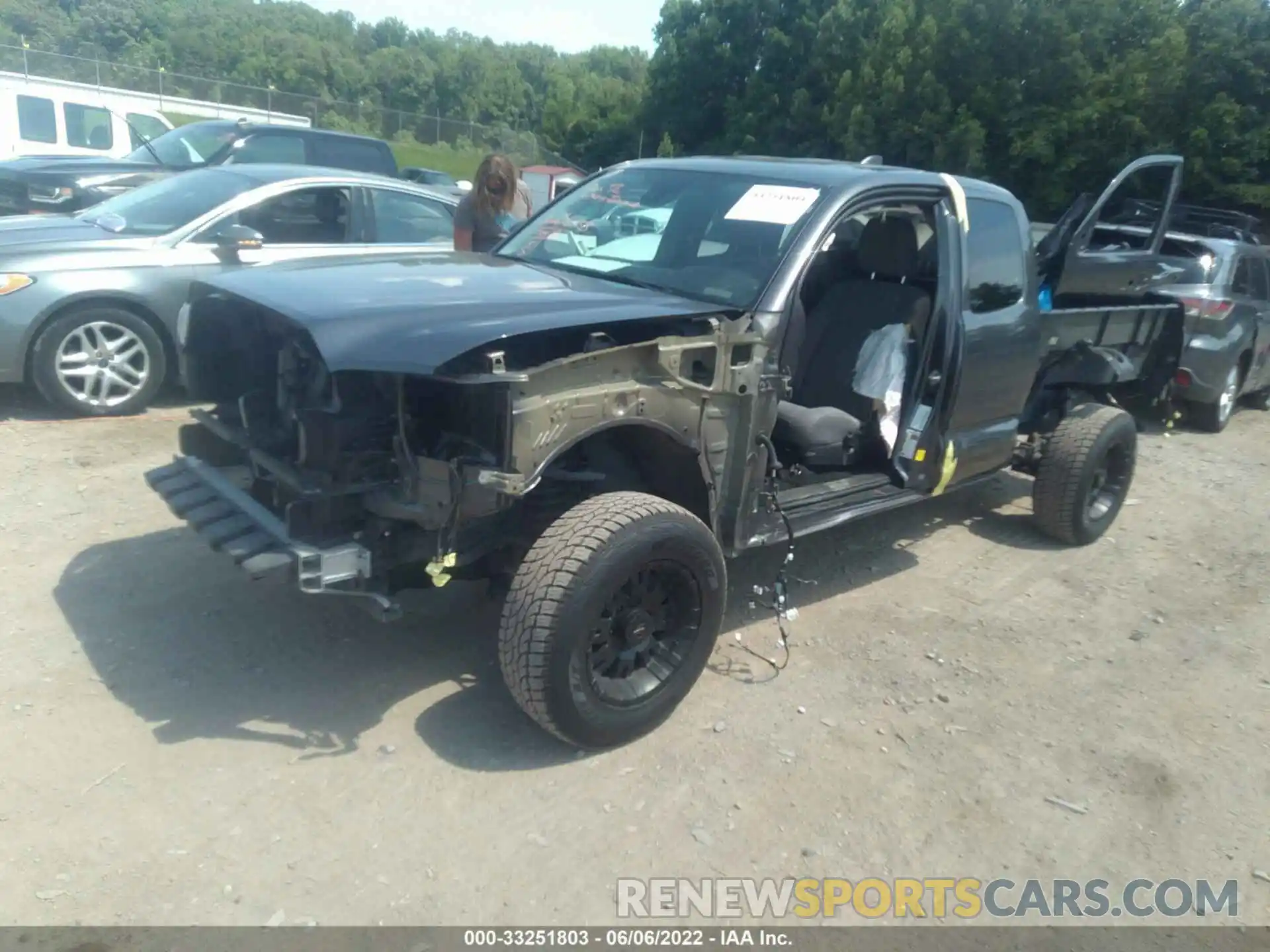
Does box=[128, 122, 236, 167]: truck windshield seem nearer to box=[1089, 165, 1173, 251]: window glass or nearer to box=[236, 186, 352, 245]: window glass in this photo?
box=[236, 186, 352, 245]: window glass

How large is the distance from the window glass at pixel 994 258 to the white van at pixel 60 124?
48.7ft

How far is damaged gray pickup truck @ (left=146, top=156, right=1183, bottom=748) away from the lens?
11.2 ft

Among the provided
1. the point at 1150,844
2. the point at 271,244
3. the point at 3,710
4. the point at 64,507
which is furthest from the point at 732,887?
the point at 271,244

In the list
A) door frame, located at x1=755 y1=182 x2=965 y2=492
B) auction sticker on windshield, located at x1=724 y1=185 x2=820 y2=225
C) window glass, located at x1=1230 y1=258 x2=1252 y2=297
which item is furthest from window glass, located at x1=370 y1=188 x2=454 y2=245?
window glass, located at x1=1230 y1=258 x2=1252 y2=297

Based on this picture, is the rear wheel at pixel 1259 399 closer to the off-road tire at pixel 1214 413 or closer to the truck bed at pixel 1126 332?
the off-road tire at pixel 1214 413

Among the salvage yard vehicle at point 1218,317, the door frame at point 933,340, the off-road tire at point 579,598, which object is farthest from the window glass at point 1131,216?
the off-road tire at point 579,598

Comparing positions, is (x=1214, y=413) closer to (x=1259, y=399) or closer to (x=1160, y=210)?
(x=1259, y=399)

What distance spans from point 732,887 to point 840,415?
2.32 m

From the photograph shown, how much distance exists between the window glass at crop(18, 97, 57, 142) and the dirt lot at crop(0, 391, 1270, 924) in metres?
13.9

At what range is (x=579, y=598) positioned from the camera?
3.41 metres

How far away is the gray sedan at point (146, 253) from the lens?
6.47 m

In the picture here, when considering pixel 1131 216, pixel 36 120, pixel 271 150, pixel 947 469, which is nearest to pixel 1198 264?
pixel 1131 216

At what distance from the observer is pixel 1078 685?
459 cm

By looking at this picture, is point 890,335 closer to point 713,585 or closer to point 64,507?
point 713,585
